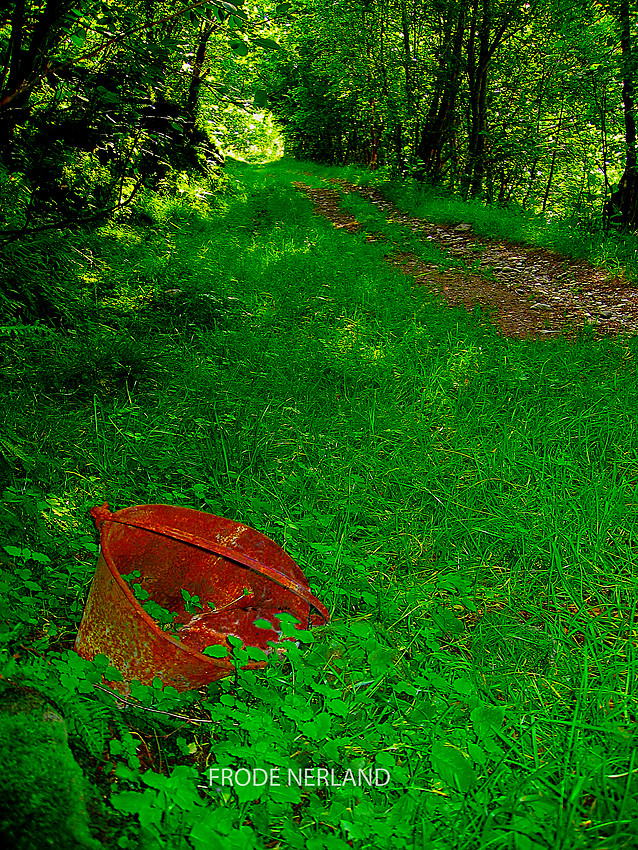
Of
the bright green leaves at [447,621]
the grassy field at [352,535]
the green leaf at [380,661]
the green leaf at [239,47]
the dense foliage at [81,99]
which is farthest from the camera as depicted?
the dense foliage at [81,99]

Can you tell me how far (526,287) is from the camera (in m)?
5.38

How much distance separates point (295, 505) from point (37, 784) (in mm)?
1667

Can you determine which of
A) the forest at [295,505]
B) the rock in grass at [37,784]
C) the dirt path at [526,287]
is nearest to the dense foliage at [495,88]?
the forest at [295,505]

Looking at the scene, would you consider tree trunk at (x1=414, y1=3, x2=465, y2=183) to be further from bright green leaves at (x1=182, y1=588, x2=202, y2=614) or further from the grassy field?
bright green leaves at (x1=182, y1=588, x2=202, y2=614)

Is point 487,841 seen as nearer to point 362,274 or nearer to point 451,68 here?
point 362,274

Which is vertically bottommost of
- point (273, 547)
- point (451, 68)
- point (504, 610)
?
point (504, 610)

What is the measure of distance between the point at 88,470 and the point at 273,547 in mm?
1162

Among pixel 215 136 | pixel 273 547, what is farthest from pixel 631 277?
pixel 215 136

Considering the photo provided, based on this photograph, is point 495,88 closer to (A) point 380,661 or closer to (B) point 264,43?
(B) point 264,43

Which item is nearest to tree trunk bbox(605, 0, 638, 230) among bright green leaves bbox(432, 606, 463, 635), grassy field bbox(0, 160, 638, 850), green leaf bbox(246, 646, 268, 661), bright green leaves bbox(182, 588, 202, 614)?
grassy field bbox(0, 160, 638, 850)

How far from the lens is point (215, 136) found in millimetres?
9539

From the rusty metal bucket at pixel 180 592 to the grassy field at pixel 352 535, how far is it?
0.10m

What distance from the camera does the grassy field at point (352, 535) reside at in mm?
1345

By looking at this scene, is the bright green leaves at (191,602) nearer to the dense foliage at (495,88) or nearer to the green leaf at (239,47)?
the green leaf at (239,47)
